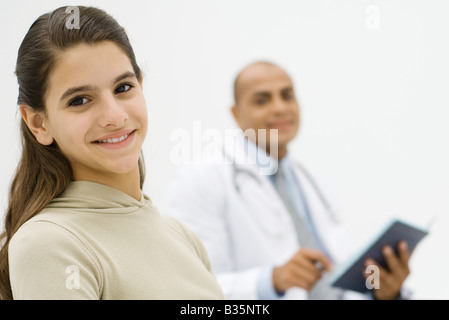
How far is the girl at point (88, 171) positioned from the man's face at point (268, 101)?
53.8 inches

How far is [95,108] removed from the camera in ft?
2.33

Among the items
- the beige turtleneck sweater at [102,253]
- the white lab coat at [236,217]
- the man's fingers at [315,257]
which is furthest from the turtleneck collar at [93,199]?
the white lab coat at [236,217]

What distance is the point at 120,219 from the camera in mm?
752

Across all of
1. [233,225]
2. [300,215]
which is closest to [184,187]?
[233,225]

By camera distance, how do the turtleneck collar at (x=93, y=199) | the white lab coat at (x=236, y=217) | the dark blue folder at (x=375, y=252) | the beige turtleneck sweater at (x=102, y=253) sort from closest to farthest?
the beige turtleneck sweater at (x=102, y=253), the turtleneck collar at (x=93, y=199), the dark blue folder at (x=375, y=252), the white lab coat at (x=236, y=217)

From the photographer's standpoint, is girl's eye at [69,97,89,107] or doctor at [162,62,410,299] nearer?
girl's eye at [69,97,89,107]

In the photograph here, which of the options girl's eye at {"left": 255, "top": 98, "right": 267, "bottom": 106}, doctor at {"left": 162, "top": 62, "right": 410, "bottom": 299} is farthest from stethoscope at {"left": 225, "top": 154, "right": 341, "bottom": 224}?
girl's eye at {"left": 255, "top": 98, "right": 267, "bottom": 106}

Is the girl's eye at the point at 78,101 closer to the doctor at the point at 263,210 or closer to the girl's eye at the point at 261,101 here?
the doctor at the point at 263,210

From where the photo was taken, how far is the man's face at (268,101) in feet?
7.00

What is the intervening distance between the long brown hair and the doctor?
98 cm

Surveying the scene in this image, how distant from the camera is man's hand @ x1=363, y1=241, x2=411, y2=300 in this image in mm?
1602

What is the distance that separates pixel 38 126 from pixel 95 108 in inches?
3.9

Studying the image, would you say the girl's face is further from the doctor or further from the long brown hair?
the doctor
